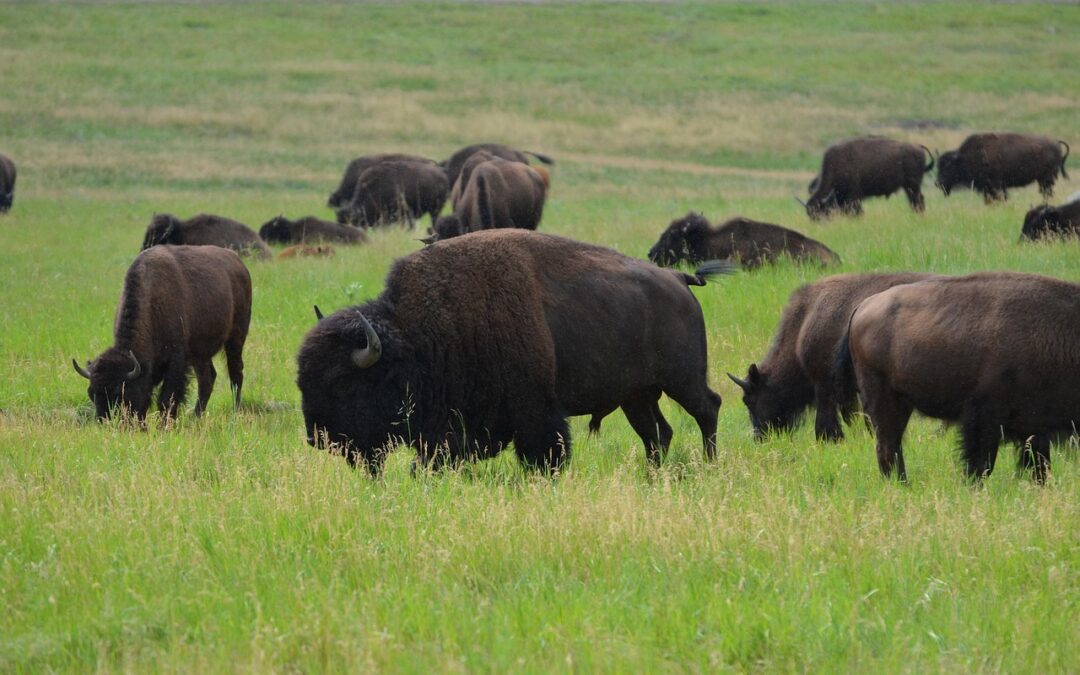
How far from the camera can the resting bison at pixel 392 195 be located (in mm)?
28406

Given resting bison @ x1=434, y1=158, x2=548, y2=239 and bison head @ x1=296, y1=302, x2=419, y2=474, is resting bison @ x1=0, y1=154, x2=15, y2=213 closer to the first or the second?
resting bison @ x1=434, y1=158, x2=548, y2=239

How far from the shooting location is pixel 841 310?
31.7 ft

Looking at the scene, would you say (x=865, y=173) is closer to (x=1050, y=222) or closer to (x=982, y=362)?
(x=1050, y=222)

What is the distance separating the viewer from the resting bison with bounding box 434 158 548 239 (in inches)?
764

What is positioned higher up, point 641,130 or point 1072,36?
point 1072,36

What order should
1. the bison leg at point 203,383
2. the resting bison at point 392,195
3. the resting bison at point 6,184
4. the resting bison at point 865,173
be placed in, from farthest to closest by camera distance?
the resting bison at point 6,184 → the resting bison at point 392,195 → the resting bison at point 865,173 → the bison leg at point 203,383

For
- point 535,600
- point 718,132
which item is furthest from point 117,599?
point 718,132

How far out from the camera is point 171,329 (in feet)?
36.2

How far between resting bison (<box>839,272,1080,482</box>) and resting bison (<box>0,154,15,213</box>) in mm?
28800

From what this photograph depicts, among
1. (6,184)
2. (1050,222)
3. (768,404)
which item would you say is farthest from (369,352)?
(6,184)

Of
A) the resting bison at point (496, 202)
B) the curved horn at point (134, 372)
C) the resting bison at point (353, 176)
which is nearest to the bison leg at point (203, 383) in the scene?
the curved horn at point (134, 372)

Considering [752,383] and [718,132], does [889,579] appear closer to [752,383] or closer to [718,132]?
[752,383]

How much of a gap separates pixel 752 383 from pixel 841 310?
112 cm

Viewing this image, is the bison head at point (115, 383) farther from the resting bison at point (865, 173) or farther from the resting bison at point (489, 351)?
the resting bison at point (865, 173)
